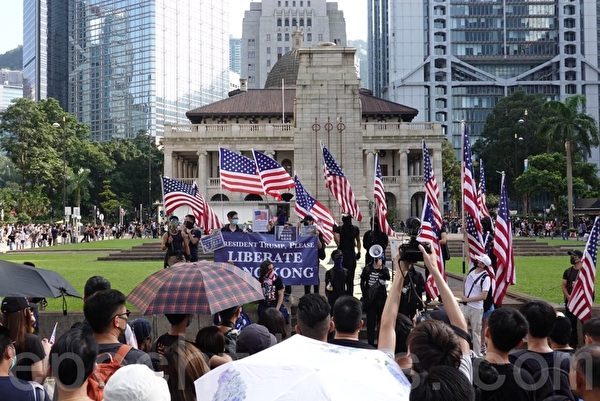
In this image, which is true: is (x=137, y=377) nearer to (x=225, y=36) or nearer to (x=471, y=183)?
(x=471, y=183)

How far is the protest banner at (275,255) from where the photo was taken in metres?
13.5

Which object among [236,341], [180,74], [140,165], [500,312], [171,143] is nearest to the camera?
[500,312]

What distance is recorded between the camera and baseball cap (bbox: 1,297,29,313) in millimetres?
6123

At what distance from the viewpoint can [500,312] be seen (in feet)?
16.1

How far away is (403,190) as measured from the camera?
7131cm

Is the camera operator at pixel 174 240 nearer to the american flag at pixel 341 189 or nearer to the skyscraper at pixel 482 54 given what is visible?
the american flag at pixel 341 189

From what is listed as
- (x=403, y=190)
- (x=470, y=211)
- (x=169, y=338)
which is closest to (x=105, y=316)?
(x=169, y=338)

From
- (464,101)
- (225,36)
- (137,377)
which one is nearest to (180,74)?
(225,36)

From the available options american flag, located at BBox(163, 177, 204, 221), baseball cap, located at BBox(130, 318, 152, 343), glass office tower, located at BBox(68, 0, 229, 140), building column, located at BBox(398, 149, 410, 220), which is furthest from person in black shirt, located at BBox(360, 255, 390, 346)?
glass office tower, located at BBox(68, 0, 229, 140)

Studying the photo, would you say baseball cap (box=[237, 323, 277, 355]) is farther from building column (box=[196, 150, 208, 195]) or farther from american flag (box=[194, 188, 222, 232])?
building column (box=[196, 150, 208, 195])

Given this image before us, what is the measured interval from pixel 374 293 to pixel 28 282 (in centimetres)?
519

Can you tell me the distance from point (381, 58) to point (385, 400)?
5392 inches

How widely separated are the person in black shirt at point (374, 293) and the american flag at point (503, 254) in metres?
1.79

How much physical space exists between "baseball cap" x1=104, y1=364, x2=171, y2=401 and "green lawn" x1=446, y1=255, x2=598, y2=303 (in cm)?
1318
